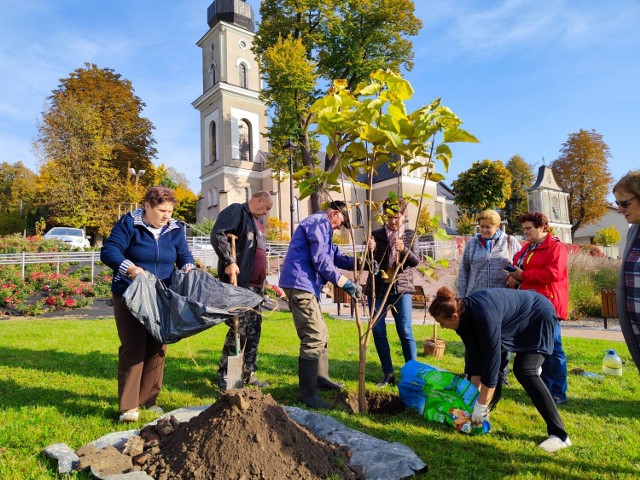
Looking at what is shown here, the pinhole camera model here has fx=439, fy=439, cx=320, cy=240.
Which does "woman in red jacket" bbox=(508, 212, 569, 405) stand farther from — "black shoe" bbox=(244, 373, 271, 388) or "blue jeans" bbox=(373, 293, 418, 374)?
"black shoe" bbox=(244, 373, 271, 388)

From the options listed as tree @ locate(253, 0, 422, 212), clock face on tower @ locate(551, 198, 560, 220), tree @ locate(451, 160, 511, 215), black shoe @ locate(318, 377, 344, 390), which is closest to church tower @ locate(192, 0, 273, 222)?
tree @ locate(253, 0, 422, 212)

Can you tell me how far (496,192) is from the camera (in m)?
29.5

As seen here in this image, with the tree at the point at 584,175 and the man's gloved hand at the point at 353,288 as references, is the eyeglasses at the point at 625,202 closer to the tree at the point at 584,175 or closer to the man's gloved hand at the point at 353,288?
the man's gloved hand at the point at 353,288

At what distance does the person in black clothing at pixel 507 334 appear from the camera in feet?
9.99

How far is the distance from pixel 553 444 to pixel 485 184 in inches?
1119

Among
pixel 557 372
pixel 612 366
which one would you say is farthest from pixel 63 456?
pixel 612 366

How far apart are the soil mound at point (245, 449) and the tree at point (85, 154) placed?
90.2 feet

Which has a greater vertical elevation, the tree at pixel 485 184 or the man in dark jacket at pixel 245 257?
the tree at pixel 485 184

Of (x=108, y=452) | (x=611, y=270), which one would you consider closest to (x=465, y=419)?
(x=108, y=452)

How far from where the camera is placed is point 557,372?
4137 mm

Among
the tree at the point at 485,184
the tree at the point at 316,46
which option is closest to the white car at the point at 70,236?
the tree at the point at 316,46

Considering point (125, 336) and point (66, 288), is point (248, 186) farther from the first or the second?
point (125, 336)

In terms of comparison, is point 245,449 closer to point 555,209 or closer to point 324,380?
point 324,380

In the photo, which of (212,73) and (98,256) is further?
(212,73)
